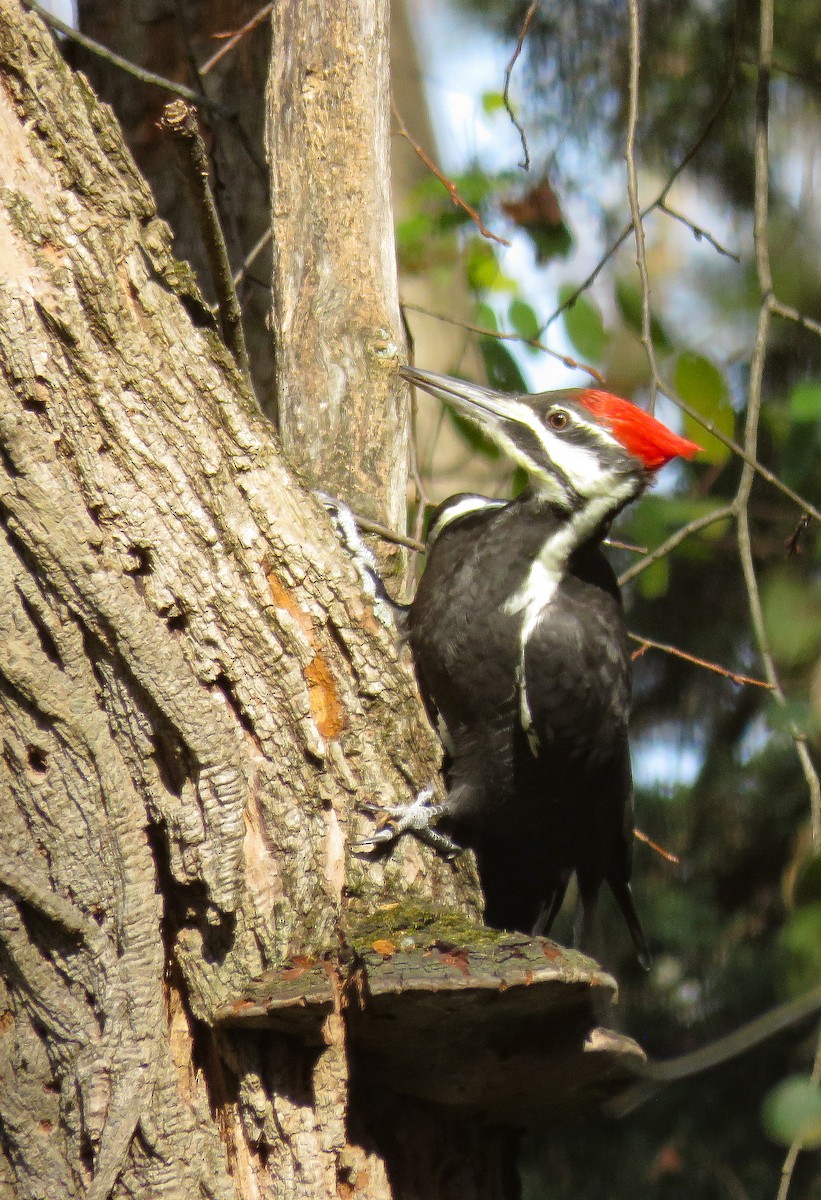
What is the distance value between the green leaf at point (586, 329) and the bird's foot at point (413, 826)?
1176 millimetres

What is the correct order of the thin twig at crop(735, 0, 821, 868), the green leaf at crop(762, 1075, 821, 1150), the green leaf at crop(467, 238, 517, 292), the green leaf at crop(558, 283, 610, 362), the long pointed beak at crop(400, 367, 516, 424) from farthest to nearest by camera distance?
the green leaf at crop(467, 238, 517, 292), the green leaf at crop(558, 283, 610, 362), the long pointed beak at crop(400, 367, 516, 424), the thin twig at crop(735, 0, 821, 868), the green leaf at crop(762, 1075, 821, 1150)

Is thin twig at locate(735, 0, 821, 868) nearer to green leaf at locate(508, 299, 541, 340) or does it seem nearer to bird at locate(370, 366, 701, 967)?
bird at locate(370, 366, 701, 967)

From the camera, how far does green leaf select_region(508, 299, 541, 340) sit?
2.86 meters

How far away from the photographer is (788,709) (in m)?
2.10

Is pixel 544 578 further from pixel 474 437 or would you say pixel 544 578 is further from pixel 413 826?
pixel 413 826

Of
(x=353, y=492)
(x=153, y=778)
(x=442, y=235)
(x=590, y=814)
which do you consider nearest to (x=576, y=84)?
(x=442, y=235)

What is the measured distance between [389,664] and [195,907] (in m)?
0.50

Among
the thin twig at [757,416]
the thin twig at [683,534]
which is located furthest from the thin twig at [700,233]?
the thin twig at [683,534]

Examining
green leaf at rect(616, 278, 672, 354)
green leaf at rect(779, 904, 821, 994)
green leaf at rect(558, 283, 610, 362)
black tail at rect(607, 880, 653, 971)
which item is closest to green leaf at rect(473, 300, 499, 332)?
→ green leaf at rect(558, 283, 610, 362)

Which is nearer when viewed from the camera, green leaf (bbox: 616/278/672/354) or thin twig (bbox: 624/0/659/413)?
thin twig (bbox: 624/0/659/413)

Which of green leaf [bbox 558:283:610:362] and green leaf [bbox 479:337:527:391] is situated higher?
green leaf [bbox 558:283:610:362]

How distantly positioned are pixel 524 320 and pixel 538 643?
801 mm

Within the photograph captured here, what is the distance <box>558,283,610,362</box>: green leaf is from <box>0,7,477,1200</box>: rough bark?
110cm

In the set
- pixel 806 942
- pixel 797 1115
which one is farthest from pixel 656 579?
pixel 797 1115
